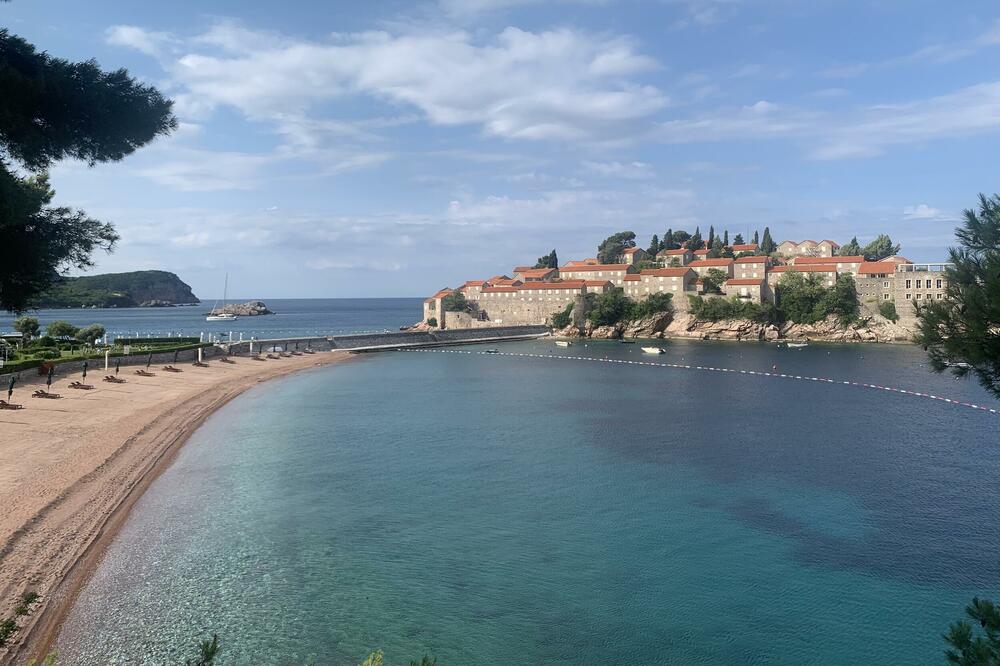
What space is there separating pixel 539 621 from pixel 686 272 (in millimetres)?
78190

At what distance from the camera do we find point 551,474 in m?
21.8

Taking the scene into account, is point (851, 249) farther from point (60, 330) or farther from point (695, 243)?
point (60, 330)

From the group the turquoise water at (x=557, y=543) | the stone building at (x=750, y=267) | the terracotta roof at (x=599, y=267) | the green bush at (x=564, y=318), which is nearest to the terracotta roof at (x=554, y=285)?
the green bush at (x=564, y=318)

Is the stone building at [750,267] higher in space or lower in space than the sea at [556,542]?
higher

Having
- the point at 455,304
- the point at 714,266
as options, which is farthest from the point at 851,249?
the point at 455,304

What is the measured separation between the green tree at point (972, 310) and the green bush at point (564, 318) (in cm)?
7712

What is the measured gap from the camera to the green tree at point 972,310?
332 inches

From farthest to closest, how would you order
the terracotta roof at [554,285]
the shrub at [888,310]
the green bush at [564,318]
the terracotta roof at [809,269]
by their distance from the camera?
the terracotta roof at [554,285]
the green bush at [564,318]
the terracotta roof at [809,269]
the shrub at [888,310]

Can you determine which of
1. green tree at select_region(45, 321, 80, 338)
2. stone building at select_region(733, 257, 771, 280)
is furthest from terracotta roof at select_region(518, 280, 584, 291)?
green tree at select_region(45, 321, 80, 338)

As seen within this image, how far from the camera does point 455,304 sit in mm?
95062

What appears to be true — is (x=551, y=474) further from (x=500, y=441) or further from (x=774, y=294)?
(x=774, y=294)

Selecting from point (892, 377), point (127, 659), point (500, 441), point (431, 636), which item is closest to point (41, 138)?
point (127, 659)

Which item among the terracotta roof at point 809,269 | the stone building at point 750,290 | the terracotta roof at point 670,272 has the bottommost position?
the stone building at point 750,290

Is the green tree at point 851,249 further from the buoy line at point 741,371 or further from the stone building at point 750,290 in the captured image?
the buoy line at point 741,371
